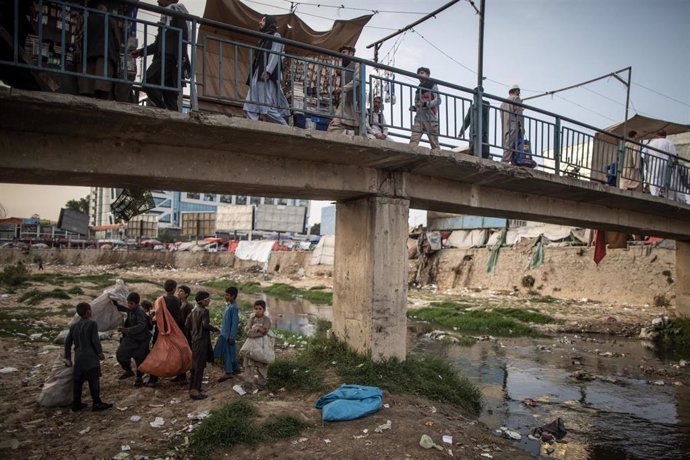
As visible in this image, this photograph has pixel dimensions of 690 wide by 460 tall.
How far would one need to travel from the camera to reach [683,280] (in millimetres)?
14148

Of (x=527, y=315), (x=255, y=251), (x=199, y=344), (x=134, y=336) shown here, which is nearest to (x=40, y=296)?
(x=134, y=336)

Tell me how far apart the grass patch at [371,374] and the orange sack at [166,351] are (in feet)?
4.38

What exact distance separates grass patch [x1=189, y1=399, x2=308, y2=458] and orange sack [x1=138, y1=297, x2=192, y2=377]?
163cm

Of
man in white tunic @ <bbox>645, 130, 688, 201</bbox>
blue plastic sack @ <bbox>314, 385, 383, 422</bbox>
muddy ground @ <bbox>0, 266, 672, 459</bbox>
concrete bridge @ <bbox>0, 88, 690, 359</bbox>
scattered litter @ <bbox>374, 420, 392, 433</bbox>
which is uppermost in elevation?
man in white tunic @ <bbox>645, 130, 688, 201</bbox>

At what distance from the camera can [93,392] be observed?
576cm

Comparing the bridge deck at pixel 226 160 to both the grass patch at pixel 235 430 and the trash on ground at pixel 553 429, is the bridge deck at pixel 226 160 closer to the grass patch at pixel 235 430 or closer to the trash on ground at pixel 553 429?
the grass patch at pixel 235 430

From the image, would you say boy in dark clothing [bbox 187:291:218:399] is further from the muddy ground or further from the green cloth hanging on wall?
the green cloth hanging on wall

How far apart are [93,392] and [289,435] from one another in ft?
8.69

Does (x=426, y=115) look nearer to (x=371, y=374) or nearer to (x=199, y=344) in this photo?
(x=371, y=374)

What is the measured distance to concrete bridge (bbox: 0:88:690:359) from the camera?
183 inches

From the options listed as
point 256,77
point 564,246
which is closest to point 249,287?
point 564,246

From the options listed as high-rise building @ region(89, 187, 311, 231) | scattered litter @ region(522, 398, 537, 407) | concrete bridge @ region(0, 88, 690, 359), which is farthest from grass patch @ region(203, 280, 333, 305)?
high-rise building @ region(89, 187, 311, 231)

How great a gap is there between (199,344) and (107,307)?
4171 millimetres

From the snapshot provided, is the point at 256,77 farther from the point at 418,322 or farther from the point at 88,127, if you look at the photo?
the point at 418,322
